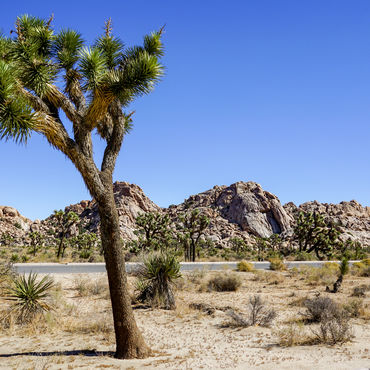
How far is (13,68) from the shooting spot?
6387mm

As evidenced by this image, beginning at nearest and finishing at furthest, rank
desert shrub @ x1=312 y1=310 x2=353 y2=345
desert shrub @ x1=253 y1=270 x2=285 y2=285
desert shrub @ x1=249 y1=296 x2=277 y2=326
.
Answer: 1. desert shrub @ x1=312 y1=310 x2=353 y2=345
2. desert shrub @ x1=249 y1=296 x2=277 y2=326
3. desert shrub @ x1=253 y1=270 x2=285 y2=285

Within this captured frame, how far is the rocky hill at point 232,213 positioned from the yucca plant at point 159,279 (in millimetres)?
71118

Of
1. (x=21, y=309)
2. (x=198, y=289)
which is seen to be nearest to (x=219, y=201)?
(x=198, y=289)

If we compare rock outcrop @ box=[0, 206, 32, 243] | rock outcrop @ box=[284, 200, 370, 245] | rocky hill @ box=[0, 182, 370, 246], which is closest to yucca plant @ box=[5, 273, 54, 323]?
rocky hill @ box=[0, 182, 370, 246]

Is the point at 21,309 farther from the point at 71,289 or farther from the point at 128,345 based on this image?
the point at 71,289

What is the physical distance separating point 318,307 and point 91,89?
8.05 metres

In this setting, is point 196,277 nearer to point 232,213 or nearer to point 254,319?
point 254,319

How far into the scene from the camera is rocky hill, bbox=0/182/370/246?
9350cm

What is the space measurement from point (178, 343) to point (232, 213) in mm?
94654

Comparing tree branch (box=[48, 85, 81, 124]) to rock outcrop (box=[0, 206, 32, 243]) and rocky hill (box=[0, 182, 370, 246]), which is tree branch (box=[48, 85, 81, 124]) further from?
rock outcrop (box=[0, 206, 32, 243])

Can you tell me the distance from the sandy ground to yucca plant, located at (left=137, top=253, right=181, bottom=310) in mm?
560

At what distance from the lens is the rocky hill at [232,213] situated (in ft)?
307

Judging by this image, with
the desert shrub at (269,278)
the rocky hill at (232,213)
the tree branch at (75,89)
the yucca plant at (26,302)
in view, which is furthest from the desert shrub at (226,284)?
the rocky hill at (232,213)

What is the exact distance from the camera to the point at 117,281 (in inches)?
274
